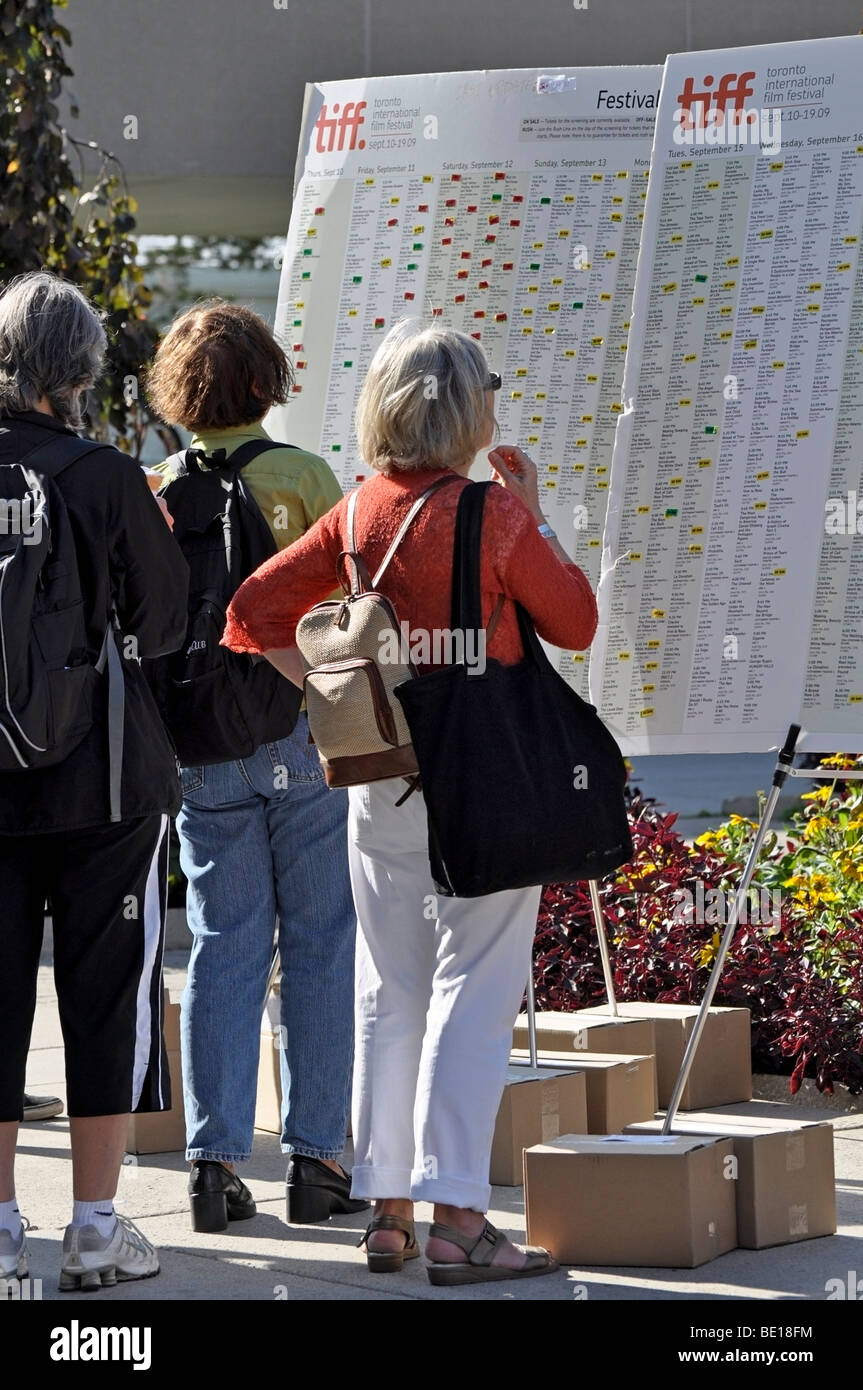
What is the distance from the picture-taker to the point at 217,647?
3412 mm

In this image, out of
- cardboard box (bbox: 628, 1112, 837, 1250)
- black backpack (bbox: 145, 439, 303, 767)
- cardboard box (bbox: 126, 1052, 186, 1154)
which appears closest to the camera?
cardboard box (bbox: 628, 1112, 837, 1250)

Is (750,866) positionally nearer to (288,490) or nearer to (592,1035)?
(592,1035)

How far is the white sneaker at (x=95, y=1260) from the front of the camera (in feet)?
9.94

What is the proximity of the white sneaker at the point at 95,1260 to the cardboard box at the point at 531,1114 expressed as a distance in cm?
91

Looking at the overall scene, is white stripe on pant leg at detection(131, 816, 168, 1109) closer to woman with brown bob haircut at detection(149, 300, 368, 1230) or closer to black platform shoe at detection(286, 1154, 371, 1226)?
woman with brown bob haircut at detection(149, 300, 368, 1230)

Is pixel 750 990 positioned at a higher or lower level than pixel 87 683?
lower

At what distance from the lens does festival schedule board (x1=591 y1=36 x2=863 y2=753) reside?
3.48 metres

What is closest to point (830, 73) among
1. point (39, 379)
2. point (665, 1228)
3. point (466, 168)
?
point (466, 168)

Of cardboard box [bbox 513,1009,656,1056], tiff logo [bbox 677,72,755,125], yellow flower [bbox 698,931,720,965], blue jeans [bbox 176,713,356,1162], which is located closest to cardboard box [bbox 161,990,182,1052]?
blue jeans [bbox 176,713,356,1162]

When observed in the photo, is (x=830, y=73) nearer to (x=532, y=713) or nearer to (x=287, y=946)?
(x=532, y=713)

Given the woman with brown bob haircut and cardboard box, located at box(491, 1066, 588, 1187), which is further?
cardboard box, located at box(491, 1066, 588, 1187)

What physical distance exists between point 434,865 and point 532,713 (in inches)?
11.8

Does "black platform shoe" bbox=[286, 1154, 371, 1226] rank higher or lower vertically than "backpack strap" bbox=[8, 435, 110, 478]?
lower

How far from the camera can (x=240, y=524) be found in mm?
3473
